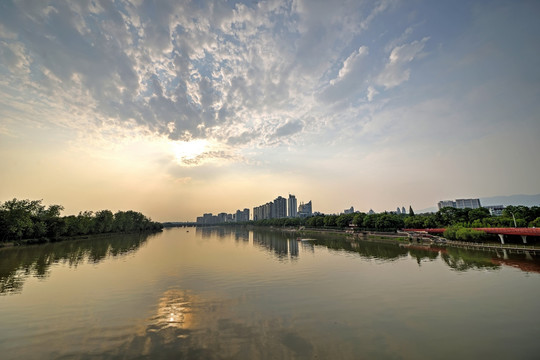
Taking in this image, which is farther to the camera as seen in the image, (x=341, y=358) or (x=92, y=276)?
(x=92, y=276)

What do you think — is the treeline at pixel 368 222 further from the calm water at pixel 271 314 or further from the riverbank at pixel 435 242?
the calm water at pixel 271 314

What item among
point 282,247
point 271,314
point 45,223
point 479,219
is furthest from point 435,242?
point 45,223

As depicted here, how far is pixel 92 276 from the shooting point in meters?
32.6

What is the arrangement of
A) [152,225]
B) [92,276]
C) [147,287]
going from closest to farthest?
1. [147,287]
2. [92,276]
3. [152,225]

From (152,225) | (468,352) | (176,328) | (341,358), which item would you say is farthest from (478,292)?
(152,225)

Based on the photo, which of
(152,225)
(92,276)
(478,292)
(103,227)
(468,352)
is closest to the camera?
(468,352)

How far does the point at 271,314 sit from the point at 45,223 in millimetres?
100192

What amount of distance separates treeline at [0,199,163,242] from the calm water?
1814 inches

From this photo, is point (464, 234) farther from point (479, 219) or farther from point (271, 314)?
point (271, 314)

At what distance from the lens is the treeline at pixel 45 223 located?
66.2 metres

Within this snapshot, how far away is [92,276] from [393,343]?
3723 cm

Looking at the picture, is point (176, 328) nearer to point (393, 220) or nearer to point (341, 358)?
point (341, 358)

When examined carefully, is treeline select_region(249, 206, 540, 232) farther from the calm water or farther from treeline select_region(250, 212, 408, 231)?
the calm water

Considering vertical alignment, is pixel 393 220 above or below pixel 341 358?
above
